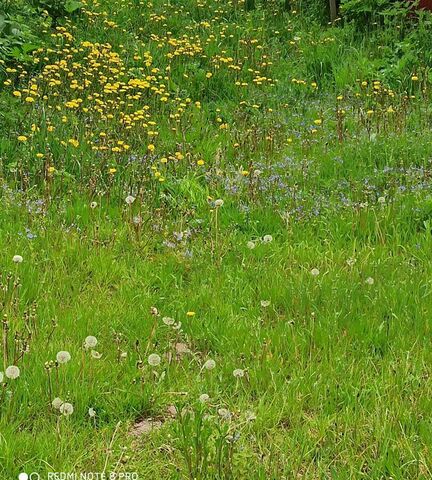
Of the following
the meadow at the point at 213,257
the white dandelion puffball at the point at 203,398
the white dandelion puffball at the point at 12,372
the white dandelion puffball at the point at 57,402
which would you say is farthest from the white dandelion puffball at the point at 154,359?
the white dandelion puffball at the point at 12,372

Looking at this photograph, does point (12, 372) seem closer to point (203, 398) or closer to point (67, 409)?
point (67, 409)

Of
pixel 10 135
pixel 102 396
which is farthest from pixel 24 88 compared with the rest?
pixel 102 396

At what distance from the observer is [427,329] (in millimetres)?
3750

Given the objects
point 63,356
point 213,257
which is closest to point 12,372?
point 63,356

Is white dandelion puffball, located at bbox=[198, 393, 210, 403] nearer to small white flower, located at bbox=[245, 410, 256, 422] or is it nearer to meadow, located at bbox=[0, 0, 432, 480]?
meadow, located at bbox=[0, 0, 432, 480]

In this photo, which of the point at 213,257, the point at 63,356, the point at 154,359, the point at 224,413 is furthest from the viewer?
the point at 213,257

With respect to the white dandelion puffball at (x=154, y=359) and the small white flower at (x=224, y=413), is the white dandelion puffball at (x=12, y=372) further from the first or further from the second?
the small white flower at (x=224, y=413)

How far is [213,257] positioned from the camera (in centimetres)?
462

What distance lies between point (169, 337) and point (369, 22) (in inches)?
289

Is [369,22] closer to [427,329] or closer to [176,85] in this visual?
[176,85]

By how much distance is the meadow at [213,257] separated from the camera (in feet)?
9.76

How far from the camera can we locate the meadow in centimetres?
297

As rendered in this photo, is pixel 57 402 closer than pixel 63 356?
Yes

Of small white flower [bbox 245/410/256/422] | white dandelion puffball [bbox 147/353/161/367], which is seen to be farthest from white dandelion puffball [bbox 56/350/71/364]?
small white flower [bbox 245/410/256/422]
